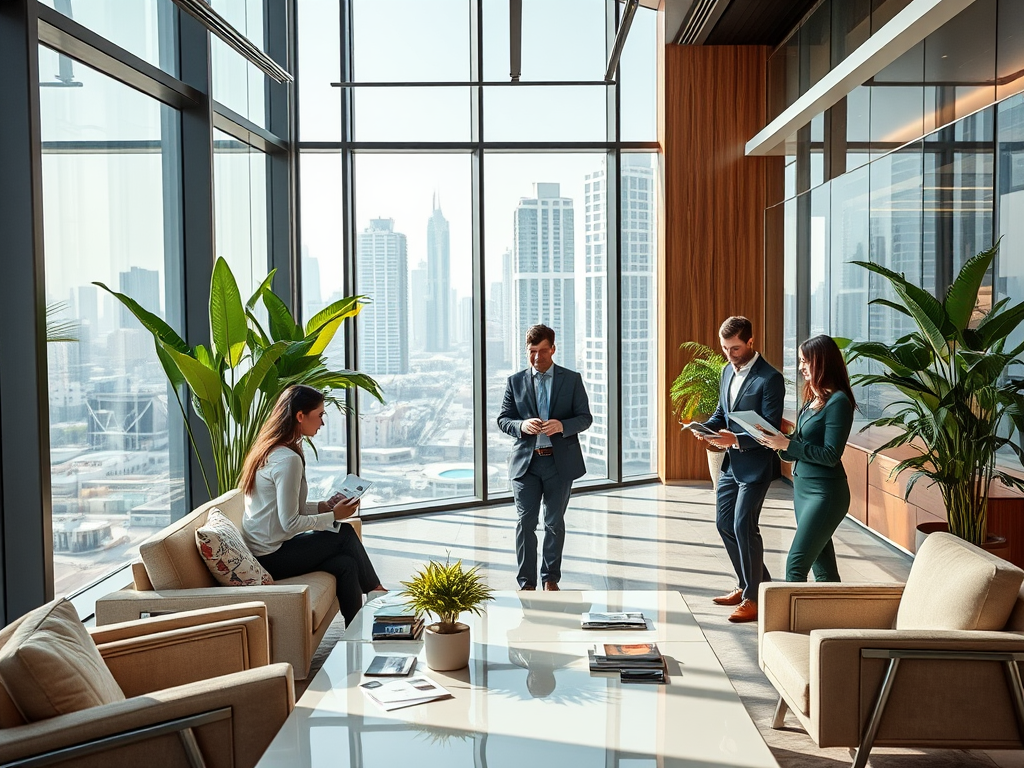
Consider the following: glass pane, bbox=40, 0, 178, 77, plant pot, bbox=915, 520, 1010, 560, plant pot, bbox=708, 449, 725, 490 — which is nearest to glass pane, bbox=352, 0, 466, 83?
glass pane, bbox=40, 0, 178, 77

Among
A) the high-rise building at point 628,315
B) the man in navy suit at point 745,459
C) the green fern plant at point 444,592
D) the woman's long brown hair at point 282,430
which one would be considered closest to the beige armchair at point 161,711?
the green fern plant at point 444,592

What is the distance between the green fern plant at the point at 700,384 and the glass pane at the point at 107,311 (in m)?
4.35

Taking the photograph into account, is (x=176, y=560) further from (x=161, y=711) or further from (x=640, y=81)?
(x=640, y=81)

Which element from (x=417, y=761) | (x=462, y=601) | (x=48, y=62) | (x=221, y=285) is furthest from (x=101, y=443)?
(x=417, y=761)

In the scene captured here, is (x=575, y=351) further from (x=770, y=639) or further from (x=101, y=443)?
(x=770, y=639)

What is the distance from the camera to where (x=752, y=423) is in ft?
14.2

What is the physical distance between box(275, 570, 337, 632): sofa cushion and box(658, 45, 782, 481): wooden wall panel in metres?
5.15

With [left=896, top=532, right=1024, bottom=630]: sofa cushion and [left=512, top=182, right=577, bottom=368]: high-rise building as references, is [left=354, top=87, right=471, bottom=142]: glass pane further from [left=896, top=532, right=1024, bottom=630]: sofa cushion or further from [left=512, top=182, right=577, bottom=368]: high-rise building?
[left=896, top=532, right=1024, bottom=630]: sofa cushion

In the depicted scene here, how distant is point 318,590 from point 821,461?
2180 mm

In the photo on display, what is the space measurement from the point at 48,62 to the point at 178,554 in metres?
2.26

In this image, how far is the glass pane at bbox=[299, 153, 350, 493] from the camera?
25.7ft

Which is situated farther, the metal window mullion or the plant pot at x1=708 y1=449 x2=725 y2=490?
the plant pot at x1=708 y1=449 x2=725 y2=490

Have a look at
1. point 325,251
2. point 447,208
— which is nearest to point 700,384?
point 447,208

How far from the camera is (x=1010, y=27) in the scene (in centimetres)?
461
